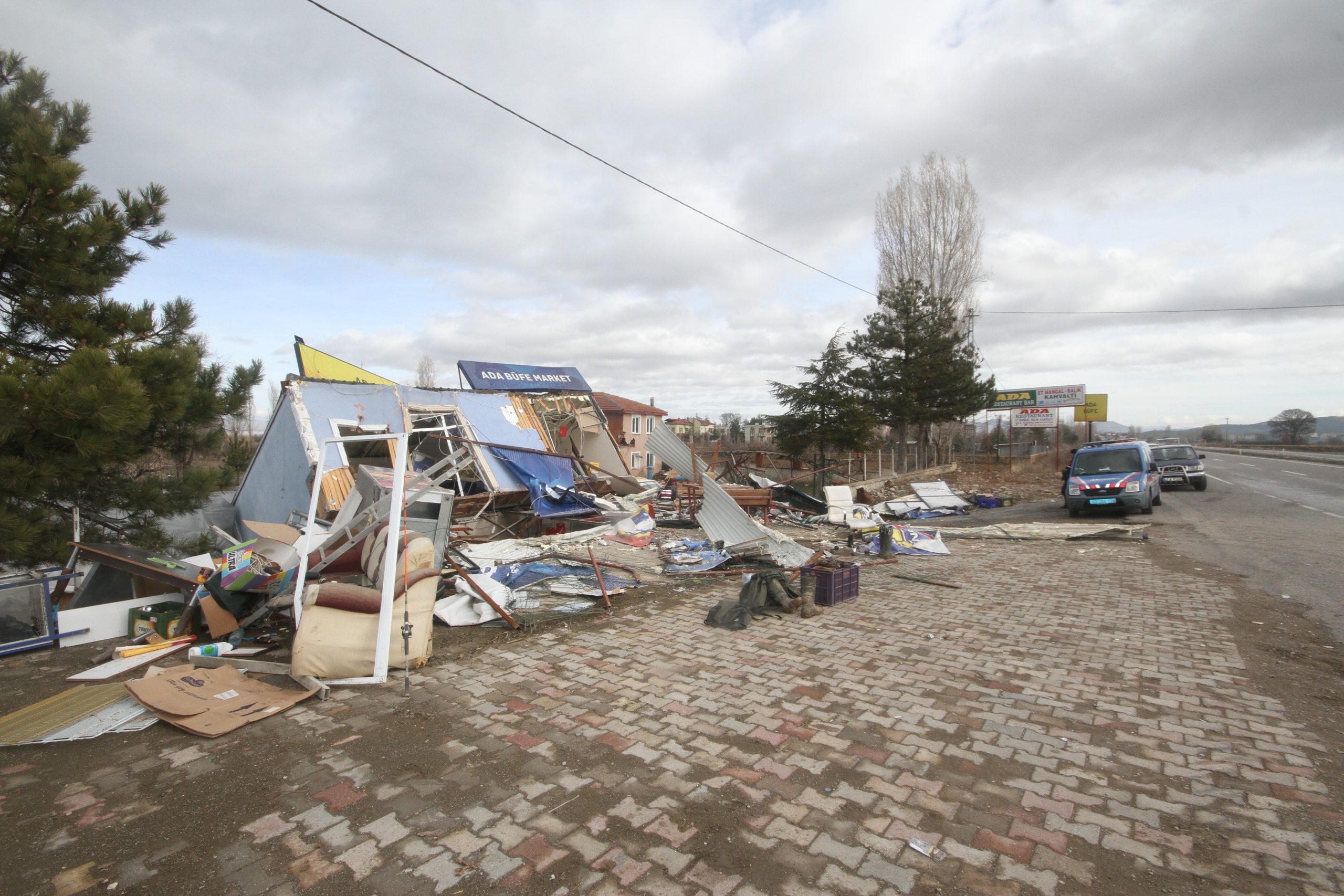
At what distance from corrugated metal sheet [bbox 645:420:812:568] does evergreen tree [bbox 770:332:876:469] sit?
1053cm

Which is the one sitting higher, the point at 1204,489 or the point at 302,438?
the point at 302,438

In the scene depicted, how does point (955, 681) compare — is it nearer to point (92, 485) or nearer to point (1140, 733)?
point (1140, 733)

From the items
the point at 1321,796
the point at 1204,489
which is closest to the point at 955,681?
the point at 1321,796

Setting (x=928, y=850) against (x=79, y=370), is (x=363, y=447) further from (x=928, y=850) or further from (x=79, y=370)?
(x=928, y=850)

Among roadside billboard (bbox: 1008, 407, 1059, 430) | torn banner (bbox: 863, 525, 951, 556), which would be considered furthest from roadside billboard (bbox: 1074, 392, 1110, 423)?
torn banner (bbox: 863, 525, 951, 556)

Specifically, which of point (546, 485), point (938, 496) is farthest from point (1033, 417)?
point (546, 485)

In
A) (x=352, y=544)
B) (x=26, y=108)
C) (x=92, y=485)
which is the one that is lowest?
(x=352, y=544)

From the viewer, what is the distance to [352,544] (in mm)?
5660

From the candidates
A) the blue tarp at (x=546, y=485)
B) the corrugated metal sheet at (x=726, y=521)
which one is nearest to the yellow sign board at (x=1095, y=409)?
the corrugated metal sheet at (x=726, y=521)

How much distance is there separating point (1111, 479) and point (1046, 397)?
82.2ft

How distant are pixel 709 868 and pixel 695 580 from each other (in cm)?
596

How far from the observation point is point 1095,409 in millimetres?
38969

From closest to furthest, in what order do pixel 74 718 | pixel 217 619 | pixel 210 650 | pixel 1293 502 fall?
1. pixel 74 718
2. pixel 210 650
3. pixel 217 619
4. pixel 1293 502

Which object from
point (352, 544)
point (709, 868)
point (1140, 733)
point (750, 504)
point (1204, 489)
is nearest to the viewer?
point (709, 868)
